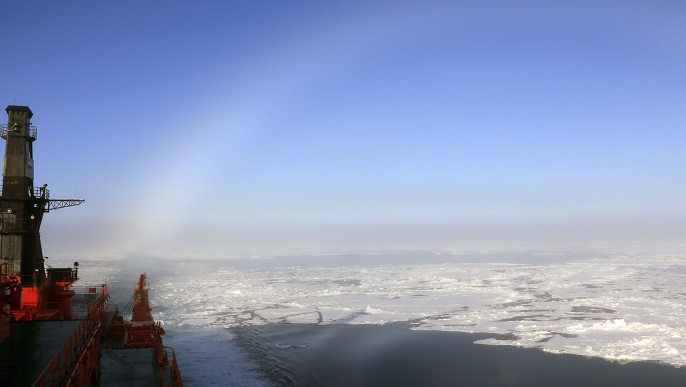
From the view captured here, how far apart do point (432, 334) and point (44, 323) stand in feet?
72.2

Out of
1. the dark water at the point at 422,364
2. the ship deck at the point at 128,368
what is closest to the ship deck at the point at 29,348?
the ship deck at the point at 128,368

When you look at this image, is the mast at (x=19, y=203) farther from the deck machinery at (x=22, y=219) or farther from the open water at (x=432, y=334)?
the open water at (x=432, y=334)

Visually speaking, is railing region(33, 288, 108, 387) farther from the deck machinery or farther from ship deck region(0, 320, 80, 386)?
the deck machinery

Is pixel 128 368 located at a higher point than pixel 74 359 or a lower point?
lower

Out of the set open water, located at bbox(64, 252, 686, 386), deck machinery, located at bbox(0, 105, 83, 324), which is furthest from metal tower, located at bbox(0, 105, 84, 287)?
open water, located at bbox(64, 252, 686, 386)

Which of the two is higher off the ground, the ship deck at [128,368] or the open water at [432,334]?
the ship deck at [128,368]

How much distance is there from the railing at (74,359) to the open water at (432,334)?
23.0 ft

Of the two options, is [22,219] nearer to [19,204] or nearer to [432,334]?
[19,204]

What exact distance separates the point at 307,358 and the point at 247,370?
11.8ft

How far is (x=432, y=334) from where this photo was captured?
29531 mm

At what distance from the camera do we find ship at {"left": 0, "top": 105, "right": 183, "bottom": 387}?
10.7 m

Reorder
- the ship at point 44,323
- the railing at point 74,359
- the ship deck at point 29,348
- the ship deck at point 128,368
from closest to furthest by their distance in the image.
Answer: the railing at point 74,359
the ship deck at point 29,348
the ship at point 44,323
the ship deck at point 128,368

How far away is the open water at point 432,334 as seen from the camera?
2183cm

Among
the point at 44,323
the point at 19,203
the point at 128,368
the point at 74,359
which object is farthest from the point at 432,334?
the point at 19,203
